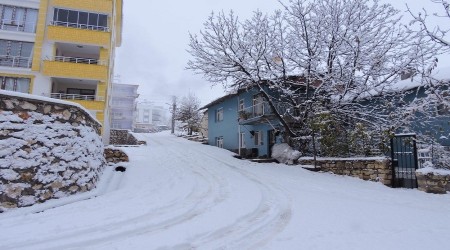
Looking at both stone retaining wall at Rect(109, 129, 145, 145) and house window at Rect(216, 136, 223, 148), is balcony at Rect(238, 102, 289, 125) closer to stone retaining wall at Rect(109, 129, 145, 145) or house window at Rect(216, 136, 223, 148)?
house window at Rect(216, 136, 223, 148)

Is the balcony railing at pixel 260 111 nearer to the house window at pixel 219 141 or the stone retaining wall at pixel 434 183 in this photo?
the house window at pixel 219 141

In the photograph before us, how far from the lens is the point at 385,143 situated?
10641 millimetres

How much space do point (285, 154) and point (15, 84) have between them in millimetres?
16924

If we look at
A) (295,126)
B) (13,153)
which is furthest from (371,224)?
(295,126)

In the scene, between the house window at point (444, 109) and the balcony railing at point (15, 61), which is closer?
the house window at point (444, 109)

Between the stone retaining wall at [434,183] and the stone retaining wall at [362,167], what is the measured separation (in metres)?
1.20

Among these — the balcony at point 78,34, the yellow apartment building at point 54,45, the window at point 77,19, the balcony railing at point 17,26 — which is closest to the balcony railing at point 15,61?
the yellow apartment building at point 54,45

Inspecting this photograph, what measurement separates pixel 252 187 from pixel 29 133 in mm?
5615

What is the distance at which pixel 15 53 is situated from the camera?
18281 mm

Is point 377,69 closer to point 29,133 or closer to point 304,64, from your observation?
point 304,64

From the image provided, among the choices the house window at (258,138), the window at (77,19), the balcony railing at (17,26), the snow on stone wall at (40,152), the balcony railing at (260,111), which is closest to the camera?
the snow on stone wall at (40,152)

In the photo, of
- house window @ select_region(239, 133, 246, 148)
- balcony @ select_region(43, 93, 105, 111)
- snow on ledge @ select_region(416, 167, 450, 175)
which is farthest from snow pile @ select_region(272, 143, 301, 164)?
balcony @ select_region(43, 93, 105, 111)

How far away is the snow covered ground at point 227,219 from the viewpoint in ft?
12.6

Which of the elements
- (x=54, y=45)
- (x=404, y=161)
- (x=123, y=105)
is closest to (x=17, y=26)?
(x=54, y=45)
